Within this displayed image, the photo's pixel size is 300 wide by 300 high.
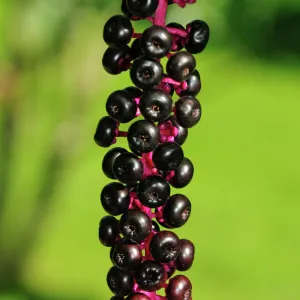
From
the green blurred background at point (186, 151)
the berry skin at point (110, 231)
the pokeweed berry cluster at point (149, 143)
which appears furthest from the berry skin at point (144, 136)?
the green blurred background at point (186, 151)

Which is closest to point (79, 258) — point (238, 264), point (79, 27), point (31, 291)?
point (31, 291)

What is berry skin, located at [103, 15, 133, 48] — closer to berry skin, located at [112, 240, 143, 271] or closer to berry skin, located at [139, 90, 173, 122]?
berry skin, located at [139, 90, 173, 122]

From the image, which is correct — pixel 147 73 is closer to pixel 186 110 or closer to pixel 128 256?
pixel 186 110

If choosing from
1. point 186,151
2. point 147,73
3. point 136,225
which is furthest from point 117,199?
point 186,151

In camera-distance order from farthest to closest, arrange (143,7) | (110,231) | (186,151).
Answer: (186,151) → (110,231) → (143,7)

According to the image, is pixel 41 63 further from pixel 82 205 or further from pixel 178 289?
pixel 178 289

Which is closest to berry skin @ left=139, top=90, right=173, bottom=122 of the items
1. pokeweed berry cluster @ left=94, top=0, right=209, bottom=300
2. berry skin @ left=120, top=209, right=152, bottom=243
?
pokeweed berry cluster @ left=94, top=0, right=209, bottom=300
